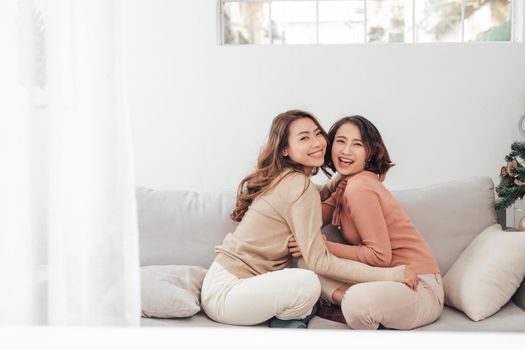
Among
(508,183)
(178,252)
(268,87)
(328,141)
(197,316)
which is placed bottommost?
(197,316)

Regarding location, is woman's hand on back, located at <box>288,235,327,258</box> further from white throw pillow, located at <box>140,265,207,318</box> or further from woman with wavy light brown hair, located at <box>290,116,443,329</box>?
white throw pillow, located at <box>140,265,207,318</box>

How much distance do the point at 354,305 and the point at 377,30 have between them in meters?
1.92

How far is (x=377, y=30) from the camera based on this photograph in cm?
357

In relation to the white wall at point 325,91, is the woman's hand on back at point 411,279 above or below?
below

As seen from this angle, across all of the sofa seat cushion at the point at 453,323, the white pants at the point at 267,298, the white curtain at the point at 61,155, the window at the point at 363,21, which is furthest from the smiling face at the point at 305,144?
the white curtain at the point at 61,155

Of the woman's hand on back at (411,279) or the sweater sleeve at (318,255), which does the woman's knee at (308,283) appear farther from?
the woman's hand on back at (411,279)

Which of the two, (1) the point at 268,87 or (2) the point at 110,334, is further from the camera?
(1) the point at 268,87

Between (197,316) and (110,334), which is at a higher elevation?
(110,334)

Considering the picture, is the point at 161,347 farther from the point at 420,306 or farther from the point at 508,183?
the point at 508,183

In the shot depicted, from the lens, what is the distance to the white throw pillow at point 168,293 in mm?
2152

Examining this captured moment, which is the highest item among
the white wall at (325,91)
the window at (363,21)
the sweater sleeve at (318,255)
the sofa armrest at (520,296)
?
the window at (363,21)

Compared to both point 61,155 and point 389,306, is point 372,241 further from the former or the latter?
point 61,155

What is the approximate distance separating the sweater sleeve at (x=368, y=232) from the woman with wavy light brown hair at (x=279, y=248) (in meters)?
0.06

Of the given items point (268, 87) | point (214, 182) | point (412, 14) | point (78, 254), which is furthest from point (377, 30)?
point (78, 254)
